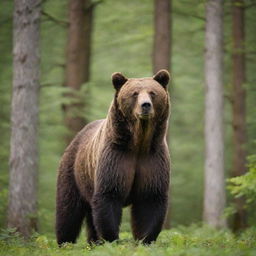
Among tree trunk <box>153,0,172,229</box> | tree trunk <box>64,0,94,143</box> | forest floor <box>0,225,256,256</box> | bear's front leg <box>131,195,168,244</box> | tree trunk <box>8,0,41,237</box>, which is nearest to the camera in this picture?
forest floor <box>0,225,256,256</box>

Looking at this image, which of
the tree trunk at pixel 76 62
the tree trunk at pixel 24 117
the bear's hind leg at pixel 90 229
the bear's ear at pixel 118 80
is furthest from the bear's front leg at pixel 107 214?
the tree trunk at pixel 76 62

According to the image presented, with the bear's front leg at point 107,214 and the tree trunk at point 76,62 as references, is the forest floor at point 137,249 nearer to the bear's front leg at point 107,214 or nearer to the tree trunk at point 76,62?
the bear's front leg at point 107,214

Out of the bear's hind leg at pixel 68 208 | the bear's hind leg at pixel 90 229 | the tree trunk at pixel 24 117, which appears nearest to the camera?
the bear's hind leg at pixel 68 208

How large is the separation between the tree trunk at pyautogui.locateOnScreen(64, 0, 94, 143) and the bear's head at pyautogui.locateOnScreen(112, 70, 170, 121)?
24.9 ft

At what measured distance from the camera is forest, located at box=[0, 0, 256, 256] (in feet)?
33.6

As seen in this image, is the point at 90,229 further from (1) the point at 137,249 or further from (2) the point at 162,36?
(2) the point at 162,36

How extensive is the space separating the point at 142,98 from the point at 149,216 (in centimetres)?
156

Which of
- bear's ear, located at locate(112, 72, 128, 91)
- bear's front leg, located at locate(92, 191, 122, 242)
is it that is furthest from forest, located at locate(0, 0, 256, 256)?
bear's ear, located at locate(112, 72, 128, 91)

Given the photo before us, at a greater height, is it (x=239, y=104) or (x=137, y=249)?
(x=239, y=104)

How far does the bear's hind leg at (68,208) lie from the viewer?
9516mm

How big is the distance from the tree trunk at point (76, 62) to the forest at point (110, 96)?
0.03m

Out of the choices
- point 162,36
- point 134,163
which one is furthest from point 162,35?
point 134,163

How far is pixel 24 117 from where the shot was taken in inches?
432

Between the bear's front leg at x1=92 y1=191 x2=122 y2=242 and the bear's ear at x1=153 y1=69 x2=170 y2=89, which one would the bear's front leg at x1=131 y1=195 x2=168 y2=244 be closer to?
the bear's front leg at x1=92 y1=191 x2=122 y2=242
